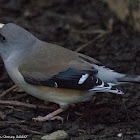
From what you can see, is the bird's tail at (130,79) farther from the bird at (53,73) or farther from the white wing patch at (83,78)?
the white wing patch at (83,78)

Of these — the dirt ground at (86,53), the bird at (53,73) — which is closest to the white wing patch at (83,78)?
the bird at (53,73)

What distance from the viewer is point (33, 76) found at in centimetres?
487

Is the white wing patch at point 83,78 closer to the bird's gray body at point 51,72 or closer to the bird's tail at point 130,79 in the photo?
the bird's gray body at point 51,72

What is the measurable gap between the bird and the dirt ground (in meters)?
0.29

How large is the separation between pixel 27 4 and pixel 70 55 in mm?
3887

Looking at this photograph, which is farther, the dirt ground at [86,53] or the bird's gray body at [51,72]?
the dirt ground at [86,53]

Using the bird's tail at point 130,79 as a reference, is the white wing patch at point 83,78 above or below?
above

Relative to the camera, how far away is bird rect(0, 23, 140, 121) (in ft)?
15.9

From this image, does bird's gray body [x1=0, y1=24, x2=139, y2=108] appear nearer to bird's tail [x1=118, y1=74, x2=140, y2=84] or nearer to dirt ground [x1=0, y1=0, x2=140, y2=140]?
bird's tail [x1=118, y1=74, x2=140, y2=84]

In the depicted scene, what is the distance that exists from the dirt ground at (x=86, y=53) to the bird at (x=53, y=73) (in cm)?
29

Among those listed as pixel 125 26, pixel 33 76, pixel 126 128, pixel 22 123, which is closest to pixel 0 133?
pixel 22 123

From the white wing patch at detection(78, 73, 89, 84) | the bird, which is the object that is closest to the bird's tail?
the bird

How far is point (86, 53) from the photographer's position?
687 centimetres

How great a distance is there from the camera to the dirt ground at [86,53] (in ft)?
16.2
